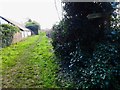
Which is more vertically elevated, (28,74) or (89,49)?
(89,49)

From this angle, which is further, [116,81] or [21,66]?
[21,66]

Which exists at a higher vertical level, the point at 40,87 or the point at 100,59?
the point at 100,59

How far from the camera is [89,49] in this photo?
22.0ft

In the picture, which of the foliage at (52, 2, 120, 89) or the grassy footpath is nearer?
the foliage at (52, 2, 120, 89)

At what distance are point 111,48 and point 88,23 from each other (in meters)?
1.21

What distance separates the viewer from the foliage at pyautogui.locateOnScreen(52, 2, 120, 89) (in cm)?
547

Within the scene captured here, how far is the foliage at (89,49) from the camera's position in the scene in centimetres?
547

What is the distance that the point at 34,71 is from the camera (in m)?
8.27

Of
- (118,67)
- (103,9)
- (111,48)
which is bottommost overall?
(118,67)

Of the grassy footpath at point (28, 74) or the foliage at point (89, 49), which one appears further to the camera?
the grassy footpath at point (28, 74)

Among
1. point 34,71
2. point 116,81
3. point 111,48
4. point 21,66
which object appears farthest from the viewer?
point 21,66

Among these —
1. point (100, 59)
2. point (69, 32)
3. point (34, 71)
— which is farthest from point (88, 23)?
point (34, 71)

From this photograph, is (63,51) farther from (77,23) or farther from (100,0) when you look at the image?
(100,0)

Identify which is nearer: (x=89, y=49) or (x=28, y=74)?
(x=89, y=49)
